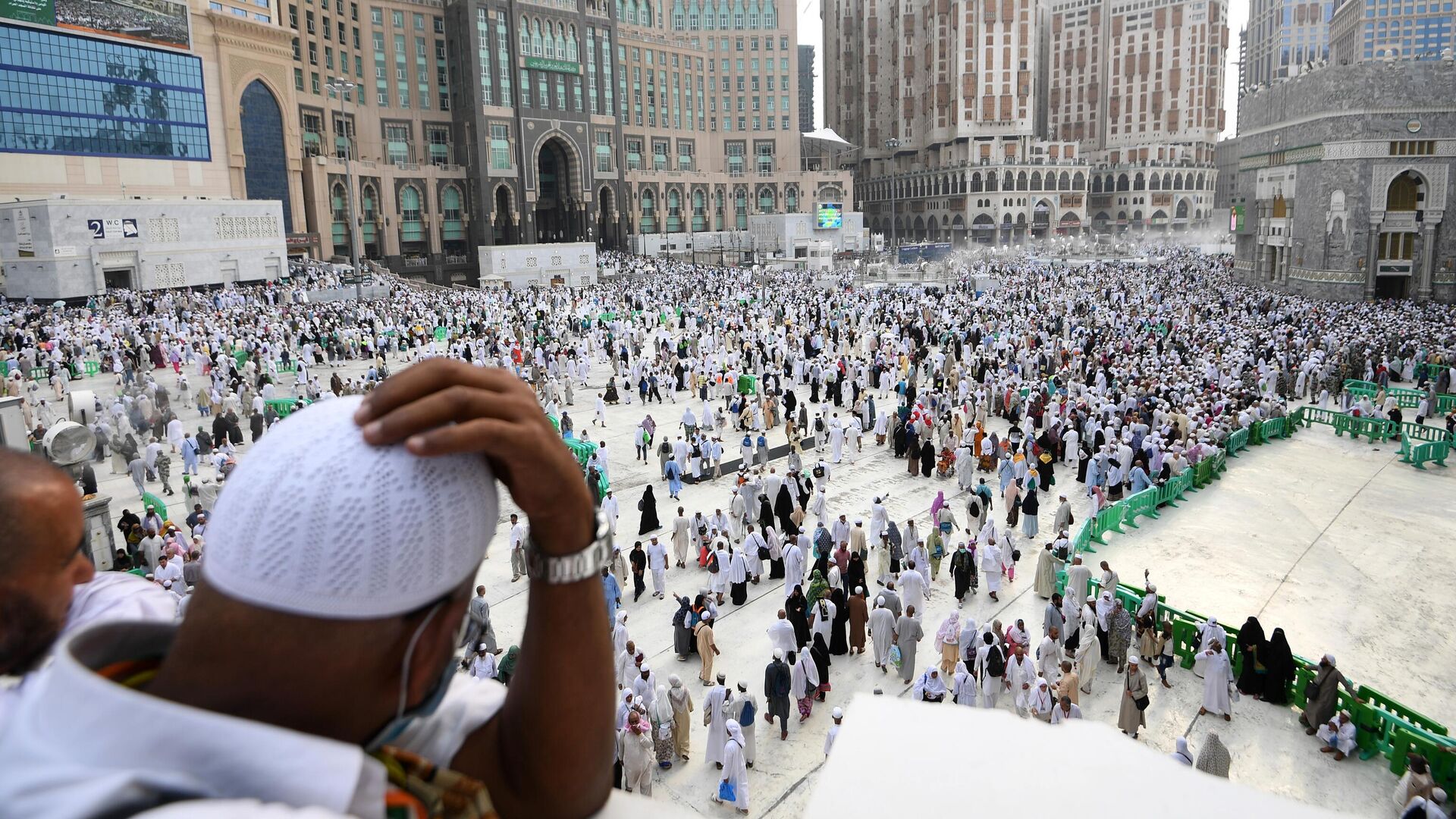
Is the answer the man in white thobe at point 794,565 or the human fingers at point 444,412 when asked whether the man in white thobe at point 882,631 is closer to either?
the man in white thobe at point 794,565

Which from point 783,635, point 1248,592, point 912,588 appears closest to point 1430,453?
point 1248,592

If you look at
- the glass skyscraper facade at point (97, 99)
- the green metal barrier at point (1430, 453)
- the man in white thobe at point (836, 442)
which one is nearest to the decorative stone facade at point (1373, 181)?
the green metal barrier at point (1430, 453)

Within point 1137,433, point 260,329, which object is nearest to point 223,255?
point 260,329

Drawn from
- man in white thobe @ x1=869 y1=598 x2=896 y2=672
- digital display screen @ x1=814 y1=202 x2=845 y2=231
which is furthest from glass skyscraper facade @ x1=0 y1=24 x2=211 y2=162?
man in white thobe @ x1=869 y1=598 x2=896 y2=672

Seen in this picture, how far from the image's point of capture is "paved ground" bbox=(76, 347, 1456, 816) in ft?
25.4

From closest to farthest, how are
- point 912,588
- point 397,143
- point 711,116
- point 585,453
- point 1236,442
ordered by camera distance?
point 912,588, point 585,453, point 1236,442, point 397,143, point 711,116

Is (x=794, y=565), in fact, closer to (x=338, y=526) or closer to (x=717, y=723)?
(x=717, y=723)

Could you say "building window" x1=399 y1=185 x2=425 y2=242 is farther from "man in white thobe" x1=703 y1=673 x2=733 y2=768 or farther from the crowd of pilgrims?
"man in white thobe" x1=703 y1=673 x2=733 y2=768

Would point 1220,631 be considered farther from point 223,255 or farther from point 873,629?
point 223,255

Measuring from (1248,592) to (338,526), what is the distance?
12034 mm

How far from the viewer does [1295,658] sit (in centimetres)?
845

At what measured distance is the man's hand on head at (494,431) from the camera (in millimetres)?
956

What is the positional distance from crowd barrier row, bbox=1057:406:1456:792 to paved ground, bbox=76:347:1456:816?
218mm

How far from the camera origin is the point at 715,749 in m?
7.62
